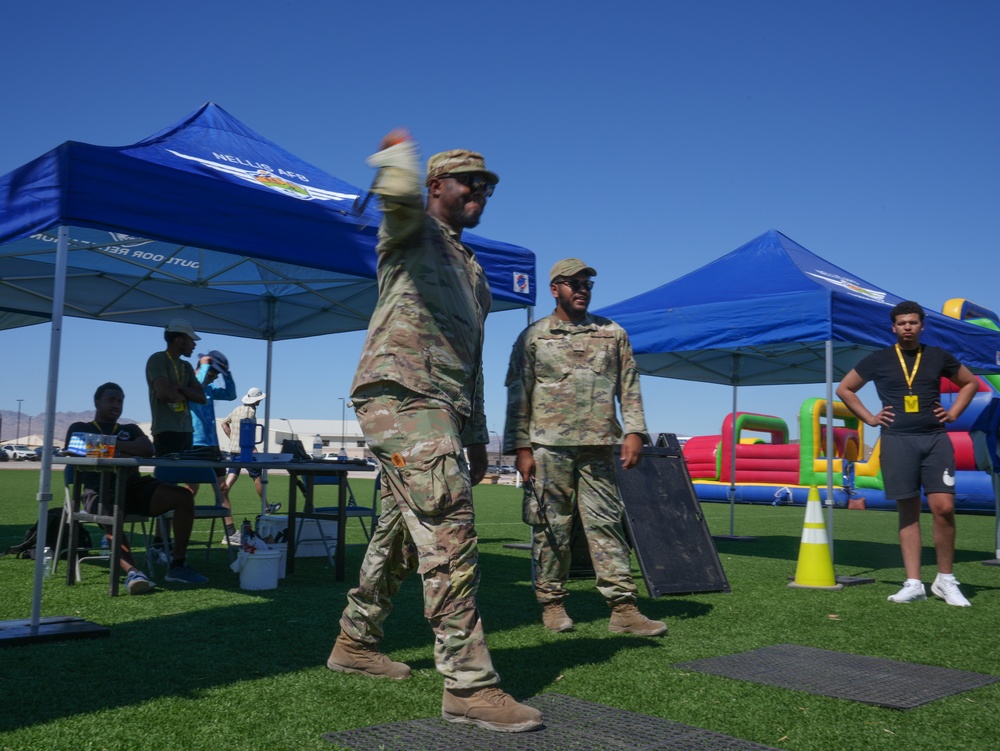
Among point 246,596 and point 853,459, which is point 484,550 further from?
point 853,459

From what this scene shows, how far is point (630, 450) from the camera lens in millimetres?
5012

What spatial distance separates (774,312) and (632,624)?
4073 mm

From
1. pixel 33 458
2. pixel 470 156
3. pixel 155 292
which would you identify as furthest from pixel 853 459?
pixel 33 458

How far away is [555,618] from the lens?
493 centimetres

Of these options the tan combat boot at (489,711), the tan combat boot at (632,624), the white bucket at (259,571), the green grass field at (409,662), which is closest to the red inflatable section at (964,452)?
the green grass field at (409,662)

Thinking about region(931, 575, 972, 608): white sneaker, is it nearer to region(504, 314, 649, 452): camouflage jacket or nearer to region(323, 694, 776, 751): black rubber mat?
region(504, 314, 649, 452): camouflage jacket

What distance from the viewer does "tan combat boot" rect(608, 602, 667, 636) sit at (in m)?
4.75

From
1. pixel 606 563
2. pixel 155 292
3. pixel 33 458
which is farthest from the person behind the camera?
pixel 33 458

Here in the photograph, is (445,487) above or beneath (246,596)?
above

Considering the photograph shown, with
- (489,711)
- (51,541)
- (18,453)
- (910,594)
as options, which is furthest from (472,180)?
(18,453)

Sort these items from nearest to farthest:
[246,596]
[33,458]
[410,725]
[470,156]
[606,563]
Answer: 1. [410,725]
2. [470,156]
3. [606,563]
4. [246,596]
5. [33,458]

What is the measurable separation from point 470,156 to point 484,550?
6.44 meters

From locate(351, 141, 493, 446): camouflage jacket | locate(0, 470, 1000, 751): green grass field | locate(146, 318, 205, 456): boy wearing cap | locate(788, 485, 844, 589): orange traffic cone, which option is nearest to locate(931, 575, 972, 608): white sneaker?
locate(0, 470, 1000, 751): green grass field

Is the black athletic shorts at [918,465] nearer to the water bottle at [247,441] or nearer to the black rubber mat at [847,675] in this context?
the black rubber mat at [847,675]
